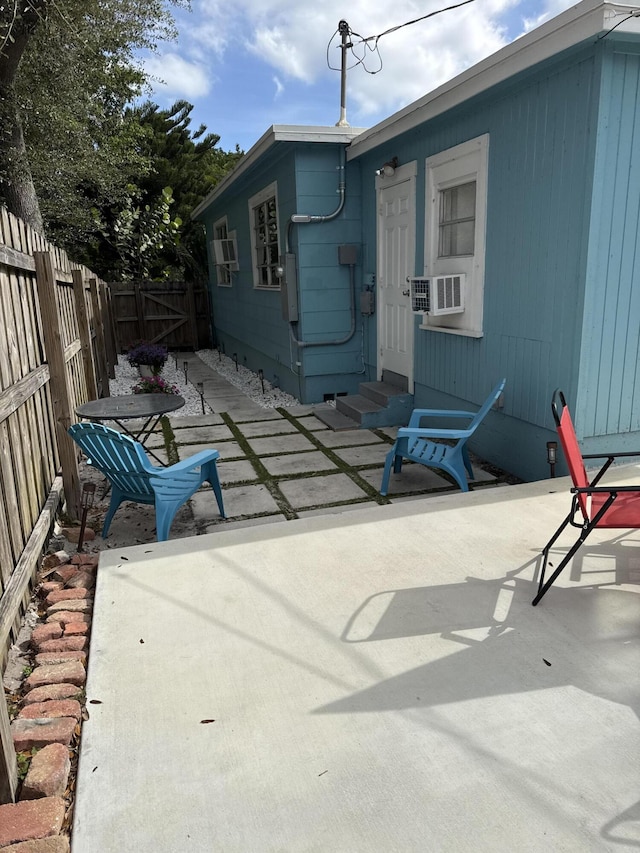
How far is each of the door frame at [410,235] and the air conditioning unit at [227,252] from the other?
451cm

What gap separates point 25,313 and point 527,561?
302 centimetres

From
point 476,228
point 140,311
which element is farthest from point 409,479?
point 140,311

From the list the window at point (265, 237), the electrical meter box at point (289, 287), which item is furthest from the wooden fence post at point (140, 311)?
the electrical meter box at point (289, 287)

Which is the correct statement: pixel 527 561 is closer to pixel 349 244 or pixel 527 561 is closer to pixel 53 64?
pixel 349 244

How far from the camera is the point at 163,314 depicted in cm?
1378

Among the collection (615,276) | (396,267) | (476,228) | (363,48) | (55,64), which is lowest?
(615,276)

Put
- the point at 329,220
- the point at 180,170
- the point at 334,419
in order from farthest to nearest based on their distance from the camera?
1. the point at 180,170
2. the point at 329,220
3. the point at 334,419

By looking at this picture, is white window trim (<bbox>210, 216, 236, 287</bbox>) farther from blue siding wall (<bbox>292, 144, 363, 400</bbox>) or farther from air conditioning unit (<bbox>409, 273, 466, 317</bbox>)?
air conditioning unit (<bbox>409, 273, 466, 317</bbox>)

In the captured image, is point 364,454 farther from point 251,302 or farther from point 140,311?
point 140,311

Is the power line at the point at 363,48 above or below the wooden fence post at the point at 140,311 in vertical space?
above

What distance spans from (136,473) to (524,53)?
3.50m

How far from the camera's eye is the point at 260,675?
6.63ft

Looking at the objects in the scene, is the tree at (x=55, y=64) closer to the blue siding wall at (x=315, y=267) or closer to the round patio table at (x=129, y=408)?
the blue siding wall at (x=315, y=267)

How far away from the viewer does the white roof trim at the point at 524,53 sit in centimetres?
312
